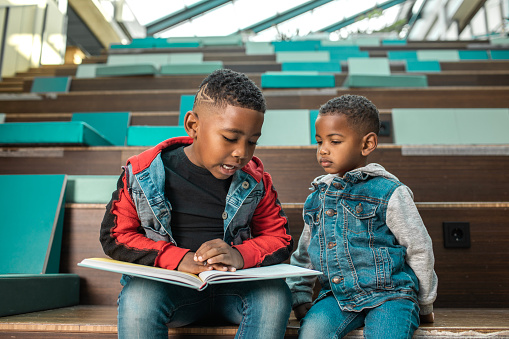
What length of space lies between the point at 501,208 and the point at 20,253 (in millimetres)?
770

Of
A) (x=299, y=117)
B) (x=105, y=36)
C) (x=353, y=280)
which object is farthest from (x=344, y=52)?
(x=105, y=36)

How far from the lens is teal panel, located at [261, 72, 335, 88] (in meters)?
1.25

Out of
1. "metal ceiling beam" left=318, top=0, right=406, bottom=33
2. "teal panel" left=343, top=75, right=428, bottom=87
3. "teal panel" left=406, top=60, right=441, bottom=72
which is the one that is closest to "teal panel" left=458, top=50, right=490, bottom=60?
"teal panel" left=406, top=60, right=441, bottom=72

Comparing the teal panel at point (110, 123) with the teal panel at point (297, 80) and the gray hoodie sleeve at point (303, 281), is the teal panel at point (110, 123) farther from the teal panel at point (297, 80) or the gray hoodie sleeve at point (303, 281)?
the gray hoodie sleeve at point (303, 281)

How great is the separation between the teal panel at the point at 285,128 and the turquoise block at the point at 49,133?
0.43 metres

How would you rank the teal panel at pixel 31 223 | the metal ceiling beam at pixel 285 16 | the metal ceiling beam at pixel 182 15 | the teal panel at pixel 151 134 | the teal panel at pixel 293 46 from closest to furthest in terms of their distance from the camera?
the teal panel at pixel 31 223, the teal panel at pixel 151 134, the teal panel at pixel 293 46, the metal ceiling beam at pixel 182 15, the metal ceiling beam at pixel 285 16

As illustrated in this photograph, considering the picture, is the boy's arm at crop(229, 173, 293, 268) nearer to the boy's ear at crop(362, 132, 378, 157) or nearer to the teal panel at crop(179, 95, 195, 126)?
the boy's ear at crop(362, 132, 378, 157)

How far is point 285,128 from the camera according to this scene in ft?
3.50

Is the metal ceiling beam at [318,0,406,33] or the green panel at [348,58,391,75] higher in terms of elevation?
the metal ceiling beam at [318,0,406,33]

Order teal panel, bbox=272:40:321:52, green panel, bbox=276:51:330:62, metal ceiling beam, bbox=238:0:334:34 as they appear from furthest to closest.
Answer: metal ceiling beam, bbox=238:0:334:34, teal panel, bbox=272:40:321:52, green panel, bbox=276:51:330:62

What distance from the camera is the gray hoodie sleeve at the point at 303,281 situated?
1.70 ft

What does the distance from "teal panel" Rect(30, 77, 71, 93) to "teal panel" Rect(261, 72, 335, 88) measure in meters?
0.81

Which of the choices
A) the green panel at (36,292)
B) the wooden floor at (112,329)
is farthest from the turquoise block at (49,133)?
the wooden floor at (112,329)

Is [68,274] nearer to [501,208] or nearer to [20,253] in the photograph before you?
[20,253]
